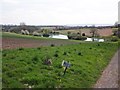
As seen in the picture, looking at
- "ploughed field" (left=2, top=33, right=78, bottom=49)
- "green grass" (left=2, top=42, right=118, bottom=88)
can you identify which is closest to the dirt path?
"green grass" (left=2, top=42, right=118, bottom=88)

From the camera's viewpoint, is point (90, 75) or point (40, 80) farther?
point (90, 75)

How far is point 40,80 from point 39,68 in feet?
10.2

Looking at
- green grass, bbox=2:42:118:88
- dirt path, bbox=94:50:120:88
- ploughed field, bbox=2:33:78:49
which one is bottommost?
dirt path, bbox=94:50:120:88

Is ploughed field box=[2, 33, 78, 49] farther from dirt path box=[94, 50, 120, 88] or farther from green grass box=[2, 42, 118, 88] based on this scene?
dirt path box=[94, 50, 120, 88]

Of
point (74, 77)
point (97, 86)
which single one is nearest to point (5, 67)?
point (74, 77)

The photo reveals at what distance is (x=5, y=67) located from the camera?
1641cm

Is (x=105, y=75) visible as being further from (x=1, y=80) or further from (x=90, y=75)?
(x=1, y=80)

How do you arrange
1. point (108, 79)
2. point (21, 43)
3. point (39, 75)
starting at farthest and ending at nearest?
point (21, 43), point (108, 79), point (39, 75)

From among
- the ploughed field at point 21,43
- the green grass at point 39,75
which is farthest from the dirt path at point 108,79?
the ploughed field at point 21,43

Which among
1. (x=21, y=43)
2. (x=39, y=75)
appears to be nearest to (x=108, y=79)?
(x=39, y=75)

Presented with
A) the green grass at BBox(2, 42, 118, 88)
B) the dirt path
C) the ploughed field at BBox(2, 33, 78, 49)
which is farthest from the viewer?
the ploughed field at BBox(2, 33, 78, 49)

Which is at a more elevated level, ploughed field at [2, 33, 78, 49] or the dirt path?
ploughed field at [2, 33, 78, 49]

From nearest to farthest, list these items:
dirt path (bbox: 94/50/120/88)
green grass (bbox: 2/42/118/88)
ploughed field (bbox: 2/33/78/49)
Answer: green grass (bbox: 2/42/118/88), dirt path (bbox: 94/50/120/88), ploughed field (bbox: 2/33/78/49)

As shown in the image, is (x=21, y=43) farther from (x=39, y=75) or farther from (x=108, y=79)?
(x=39, y=75)
